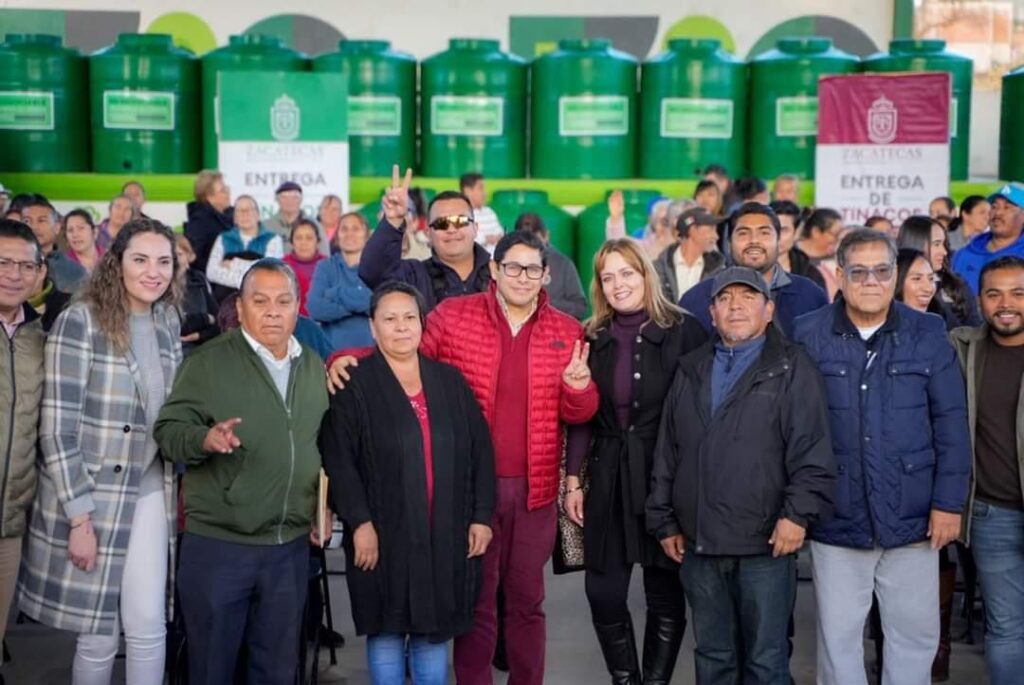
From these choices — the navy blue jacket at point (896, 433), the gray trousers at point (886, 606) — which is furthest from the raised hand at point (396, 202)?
the gray trousers at point (886, 606)

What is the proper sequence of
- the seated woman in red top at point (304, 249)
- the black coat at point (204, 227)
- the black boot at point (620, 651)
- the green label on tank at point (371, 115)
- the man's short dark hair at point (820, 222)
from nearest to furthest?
the black boot at point (620, 651)
the man's short dark hair at point (820, 222)
the seated woman in red top at point (304, 249)
the black coat at point (204, 227)
the green label on tank at point (371, 115)

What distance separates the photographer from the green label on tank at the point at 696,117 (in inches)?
473

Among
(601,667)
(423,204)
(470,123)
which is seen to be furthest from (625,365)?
(470,123)

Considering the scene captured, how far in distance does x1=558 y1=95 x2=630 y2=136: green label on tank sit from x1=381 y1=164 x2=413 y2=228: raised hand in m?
6.80

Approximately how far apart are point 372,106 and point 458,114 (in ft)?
2.38

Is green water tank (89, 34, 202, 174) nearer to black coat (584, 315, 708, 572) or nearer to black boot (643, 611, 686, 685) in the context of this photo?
black coat (584, 315, 708, 572)

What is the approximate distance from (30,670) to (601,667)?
2.19 metres

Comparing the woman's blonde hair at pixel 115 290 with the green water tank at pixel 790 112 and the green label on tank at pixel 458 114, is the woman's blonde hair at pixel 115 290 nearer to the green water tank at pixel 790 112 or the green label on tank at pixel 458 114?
the green label on tank at pixel 458 114

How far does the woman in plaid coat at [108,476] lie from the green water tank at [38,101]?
26.8ft

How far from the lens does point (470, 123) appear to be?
12008 millimetres

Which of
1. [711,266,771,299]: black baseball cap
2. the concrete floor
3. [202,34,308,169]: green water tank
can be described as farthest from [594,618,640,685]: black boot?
[202,34,308,169]: green water tank

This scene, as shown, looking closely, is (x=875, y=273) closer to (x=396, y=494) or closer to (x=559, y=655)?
(x=396, y=494)

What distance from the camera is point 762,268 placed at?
18.1 feet

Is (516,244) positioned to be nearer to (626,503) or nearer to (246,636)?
(626,503)
